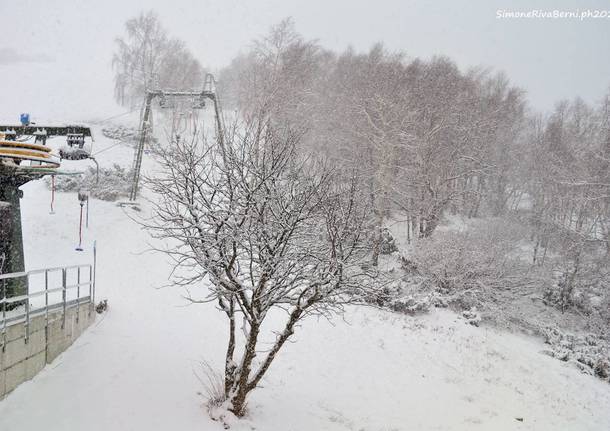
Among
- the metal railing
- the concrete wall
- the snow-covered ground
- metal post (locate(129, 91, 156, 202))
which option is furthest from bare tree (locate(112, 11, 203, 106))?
the concrete wall

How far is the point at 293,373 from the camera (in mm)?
10359

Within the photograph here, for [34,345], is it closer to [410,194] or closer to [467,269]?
[467,269]

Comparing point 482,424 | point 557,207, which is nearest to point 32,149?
point 482,424

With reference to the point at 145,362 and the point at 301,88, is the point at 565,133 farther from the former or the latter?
the point at 145,362

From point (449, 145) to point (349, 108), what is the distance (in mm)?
6237

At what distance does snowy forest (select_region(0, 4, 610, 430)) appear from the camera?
22.1 ft

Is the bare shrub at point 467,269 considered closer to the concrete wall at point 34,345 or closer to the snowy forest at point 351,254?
the snowy forest at point 351,254

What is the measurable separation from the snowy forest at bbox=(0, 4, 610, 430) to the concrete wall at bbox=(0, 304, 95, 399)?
242mm

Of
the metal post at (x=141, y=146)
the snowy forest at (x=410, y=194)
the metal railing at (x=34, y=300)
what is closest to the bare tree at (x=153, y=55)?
the snowy forest at (x=410, y=194)

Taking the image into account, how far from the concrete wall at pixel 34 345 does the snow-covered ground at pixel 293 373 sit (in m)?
0.18

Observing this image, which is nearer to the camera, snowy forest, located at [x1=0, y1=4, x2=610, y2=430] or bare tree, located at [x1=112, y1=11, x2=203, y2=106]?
snowy forest, located at [x1=0, y1=4, x2=610, y2=430]

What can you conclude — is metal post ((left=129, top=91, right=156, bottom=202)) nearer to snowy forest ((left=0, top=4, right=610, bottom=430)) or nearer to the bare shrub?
snowy forest ((left=0, top=4, right=610, bottom=430))

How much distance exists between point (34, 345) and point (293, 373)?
6019mm

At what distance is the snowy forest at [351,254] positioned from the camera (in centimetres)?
673
